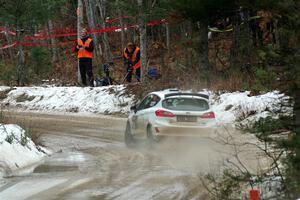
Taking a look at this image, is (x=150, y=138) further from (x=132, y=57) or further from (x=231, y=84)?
(x=132, y=57)

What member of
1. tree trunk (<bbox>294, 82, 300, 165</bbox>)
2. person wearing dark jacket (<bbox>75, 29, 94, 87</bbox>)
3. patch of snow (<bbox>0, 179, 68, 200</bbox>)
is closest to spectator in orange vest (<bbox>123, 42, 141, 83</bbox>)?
person wearing dark jacket (<bbox>75, 29, 94, 87</bbox>)

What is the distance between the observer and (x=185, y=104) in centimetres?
1558

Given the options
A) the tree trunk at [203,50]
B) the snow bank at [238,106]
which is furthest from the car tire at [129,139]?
the tree trunk at [203,50]

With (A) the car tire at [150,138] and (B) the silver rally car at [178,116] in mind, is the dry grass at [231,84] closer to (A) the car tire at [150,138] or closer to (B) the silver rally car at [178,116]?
(B) the silver rally car at [178,116]

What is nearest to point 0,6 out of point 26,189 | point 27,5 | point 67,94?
point 27,5

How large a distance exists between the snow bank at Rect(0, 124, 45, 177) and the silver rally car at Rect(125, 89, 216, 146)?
9.12ft

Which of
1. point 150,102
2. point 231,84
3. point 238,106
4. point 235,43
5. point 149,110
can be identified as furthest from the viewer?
point 235,43

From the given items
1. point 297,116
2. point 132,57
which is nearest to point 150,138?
point 297,116

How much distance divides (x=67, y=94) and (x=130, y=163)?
15.4 metres

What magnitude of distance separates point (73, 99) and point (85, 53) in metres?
2.07

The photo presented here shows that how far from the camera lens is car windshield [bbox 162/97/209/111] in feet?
50.9

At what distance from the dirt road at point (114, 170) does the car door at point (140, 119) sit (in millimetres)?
598

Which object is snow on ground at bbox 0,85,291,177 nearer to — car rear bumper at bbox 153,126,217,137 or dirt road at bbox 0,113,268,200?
dirt road at bbox 0,113,268,200

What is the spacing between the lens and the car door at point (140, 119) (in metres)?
16.5
